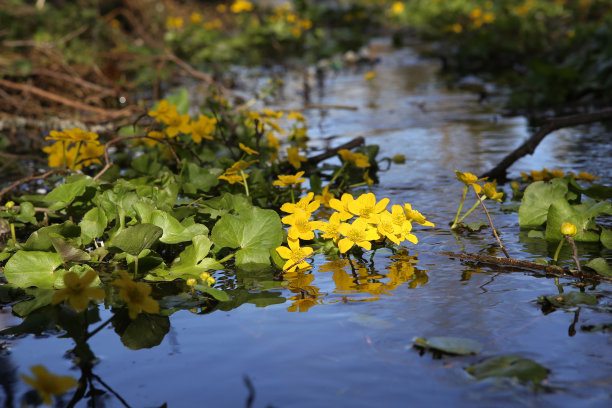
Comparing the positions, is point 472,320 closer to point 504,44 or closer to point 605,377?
point 605,377

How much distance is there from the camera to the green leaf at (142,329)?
158 cm

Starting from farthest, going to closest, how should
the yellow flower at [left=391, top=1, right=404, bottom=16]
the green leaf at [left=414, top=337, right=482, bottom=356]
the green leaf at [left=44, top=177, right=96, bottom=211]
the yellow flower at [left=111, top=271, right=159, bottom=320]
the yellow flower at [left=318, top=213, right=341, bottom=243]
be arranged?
the yellow flower at [left=391, top=1, right=404, bottom=16], the green leaf at [left=44, top=177, right=96, bottom=211], the yellow flower at [left=318, top=213, right=341, bottom=243], the yellow flower at [left=111, top=271, right=159, bottom=320], the green leaf at [left=414, top=337, right=482, bottom=356]

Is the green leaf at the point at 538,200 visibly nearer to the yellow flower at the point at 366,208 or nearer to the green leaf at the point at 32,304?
the yellow flower at the point at 366,208

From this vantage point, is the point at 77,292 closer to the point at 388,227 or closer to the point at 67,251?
the point at 67,251

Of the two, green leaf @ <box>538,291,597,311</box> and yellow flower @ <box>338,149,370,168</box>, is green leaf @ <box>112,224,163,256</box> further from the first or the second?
green leaf @ <box>538,291,597,311</box>

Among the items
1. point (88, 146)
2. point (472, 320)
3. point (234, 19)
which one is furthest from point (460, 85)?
point (234, 19)

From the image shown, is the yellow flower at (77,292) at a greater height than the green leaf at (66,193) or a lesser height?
lesser

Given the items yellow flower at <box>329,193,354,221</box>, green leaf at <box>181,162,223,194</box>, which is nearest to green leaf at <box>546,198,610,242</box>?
yellow flower at <box>329,193,354,221</box>

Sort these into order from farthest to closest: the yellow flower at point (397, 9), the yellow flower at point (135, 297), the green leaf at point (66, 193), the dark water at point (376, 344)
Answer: the yellow flower at point (397, 9), the green leaf at point (66, 193), the yellow flower at point (135, 297), the dark water at point (376, 344)

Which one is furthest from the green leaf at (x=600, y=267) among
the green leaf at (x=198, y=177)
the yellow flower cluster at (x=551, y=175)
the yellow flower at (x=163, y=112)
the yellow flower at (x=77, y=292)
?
the yellow flower at (x=163, y=112)

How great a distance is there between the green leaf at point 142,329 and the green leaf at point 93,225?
465mm

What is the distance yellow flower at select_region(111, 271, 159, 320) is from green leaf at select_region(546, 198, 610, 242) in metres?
1.31

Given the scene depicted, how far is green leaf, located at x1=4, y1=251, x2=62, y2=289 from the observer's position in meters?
1.90

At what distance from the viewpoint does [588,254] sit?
6.88 ft
